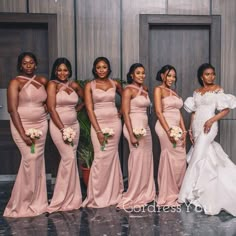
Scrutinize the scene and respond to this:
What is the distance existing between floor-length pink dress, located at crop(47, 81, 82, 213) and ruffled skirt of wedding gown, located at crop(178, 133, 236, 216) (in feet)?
4.01

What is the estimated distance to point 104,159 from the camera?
416 centimetres

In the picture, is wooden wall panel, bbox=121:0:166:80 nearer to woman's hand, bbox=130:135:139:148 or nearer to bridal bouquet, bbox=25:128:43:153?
woman's hand, bbox=130:135:139:148

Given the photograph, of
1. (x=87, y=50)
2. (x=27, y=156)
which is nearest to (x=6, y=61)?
(x=87, y=50)

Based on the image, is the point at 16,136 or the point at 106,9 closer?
the point at 16,136

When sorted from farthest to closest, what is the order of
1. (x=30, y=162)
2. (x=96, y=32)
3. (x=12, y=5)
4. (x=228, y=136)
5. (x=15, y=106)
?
(x=228, y=136)
(x=96, y=32)
(x=12, y=5)
(x=30, y=162)
(x=15, y=106)

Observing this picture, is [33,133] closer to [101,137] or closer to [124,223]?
[101,137]

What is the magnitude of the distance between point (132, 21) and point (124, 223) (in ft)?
9.60

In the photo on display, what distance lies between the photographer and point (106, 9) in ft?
17.3

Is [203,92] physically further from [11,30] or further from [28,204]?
[11,30]

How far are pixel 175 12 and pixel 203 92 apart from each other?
1555 mm

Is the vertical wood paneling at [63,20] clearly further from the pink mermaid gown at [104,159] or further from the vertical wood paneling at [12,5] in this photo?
the pink mermaid gown at [104,159]

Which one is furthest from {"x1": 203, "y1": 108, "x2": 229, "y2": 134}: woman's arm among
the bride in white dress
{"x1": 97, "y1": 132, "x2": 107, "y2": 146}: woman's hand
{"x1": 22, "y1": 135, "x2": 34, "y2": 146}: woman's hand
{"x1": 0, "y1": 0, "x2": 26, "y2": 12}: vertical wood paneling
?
{"x1": 0, "y1": 0, "x2": 26, "y2": 12}: vertical wood paneling

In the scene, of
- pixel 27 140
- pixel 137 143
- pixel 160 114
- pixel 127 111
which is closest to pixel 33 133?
pixel 27 140

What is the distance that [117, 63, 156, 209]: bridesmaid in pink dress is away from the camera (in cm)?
412
